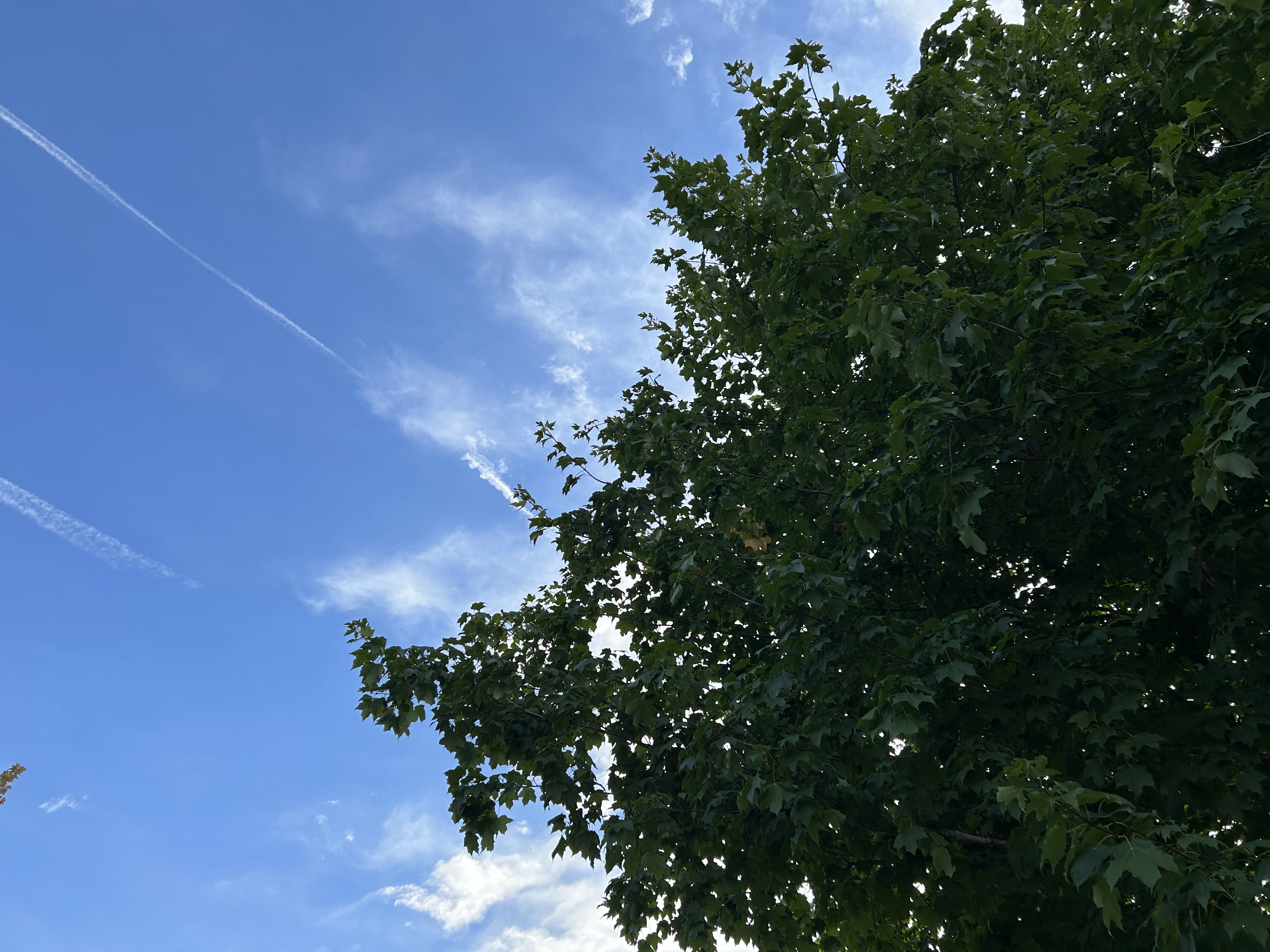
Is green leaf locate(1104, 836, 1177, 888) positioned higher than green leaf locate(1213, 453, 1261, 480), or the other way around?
green leaf locate(1213, 453, 1261, 480)

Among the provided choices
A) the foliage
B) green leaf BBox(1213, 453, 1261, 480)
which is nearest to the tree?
green leaf BBox(1213, 453, 1261, 480)

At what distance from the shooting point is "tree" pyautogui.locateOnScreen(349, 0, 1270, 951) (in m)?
5.34

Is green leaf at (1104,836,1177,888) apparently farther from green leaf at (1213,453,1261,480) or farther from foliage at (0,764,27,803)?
foliage at (0,764,27,803)

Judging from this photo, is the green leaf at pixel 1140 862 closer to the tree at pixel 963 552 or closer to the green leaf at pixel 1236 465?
the tree at pixel 963 552

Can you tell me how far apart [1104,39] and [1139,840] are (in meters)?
8.49

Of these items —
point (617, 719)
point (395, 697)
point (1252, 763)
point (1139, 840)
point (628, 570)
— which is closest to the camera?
point (1139, 840)

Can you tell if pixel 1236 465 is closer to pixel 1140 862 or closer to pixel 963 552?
pixel 1140 862

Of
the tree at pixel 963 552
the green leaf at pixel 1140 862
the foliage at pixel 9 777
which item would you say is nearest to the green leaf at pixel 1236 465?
the tree at pixel 963 552

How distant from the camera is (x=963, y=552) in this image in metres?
8.52

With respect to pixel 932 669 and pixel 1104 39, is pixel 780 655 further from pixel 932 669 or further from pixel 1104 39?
pixel 1104 39

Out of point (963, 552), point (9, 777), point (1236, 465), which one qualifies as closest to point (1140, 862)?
point (1236, 465)

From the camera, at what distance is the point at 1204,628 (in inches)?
287

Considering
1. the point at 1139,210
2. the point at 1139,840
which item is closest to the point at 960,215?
the point at 1139,210

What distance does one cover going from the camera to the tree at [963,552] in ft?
17.5
